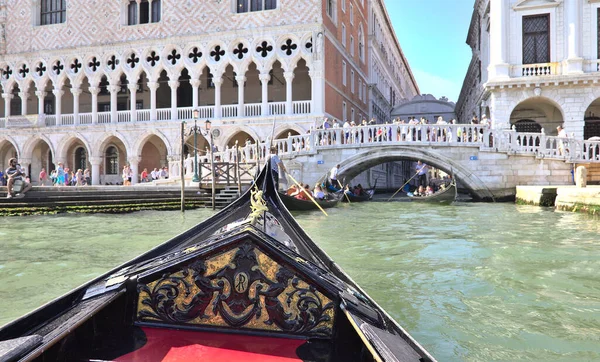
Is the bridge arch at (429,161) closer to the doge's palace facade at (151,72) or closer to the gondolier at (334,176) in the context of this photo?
the gondolier at (334,176)

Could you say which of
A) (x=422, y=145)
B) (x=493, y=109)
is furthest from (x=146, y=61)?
(x=493, y=109)

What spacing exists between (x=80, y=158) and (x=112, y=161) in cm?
120

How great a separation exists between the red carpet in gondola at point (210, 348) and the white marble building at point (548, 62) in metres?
10.4

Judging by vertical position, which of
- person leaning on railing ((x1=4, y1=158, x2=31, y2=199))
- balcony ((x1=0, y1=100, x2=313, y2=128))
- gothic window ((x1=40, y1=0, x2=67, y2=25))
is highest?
gothic window ((x1=40, y1=0, x2=67, y2=25))

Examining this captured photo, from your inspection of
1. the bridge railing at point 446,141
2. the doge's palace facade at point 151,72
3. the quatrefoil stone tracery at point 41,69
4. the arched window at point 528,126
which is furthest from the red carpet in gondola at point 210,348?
the quatrefoil stone tracery at point 41,69

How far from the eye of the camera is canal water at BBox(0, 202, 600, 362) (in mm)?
1794

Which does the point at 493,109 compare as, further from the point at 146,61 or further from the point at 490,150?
the point at 146,61

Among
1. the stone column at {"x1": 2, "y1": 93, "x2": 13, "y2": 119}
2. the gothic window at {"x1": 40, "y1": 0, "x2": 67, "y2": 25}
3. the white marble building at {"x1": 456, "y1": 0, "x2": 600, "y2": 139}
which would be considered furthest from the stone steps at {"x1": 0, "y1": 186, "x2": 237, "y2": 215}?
the gothic window at {"x1": 40, "y1": 0, "x2": 67, "y2": 25}

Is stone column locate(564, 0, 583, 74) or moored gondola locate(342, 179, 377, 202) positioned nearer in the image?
moored gondola locate(342, 179, 377, 202)

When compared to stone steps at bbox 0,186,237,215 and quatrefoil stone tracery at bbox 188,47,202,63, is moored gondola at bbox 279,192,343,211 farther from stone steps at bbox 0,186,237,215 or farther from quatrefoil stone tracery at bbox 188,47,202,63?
quatrefoil stone tracery at bbox 188,47,202,63

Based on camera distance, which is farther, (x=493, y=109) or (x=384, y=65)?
(x=384, y=65)

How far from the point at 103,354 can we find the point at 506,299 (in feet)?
6.43

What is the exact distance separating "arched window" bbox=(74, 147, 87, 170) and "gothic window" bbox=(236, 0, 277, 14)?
7.27 meters

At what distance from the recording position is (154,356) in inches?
44.3
